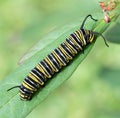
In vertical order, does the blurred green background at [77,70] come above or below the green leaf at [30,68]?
below

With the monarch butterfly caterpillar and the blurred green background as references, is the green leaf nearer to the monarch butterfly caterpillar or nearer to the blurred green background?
the monarch butterfly caterpillar

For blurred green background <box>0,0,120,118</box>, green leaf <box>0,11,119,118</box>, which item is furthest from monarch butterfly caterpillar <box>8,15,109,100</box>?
blurred green background <box>0,0,120,118</box>

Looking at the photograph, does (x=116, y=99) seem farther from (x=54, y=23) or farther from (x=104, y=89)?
(x=54, y=23)

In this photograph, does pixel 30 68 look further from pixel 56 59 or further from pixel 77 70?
pixel 77 70

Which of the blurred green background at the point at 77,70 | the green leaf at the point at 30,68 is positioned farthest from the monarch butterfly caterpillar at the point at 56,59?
the blurred green background at the point at 77,70

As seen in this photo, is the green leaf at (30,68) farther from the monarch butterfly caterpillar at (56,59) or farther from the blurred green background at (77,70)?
the blurred green background at (77,70)
